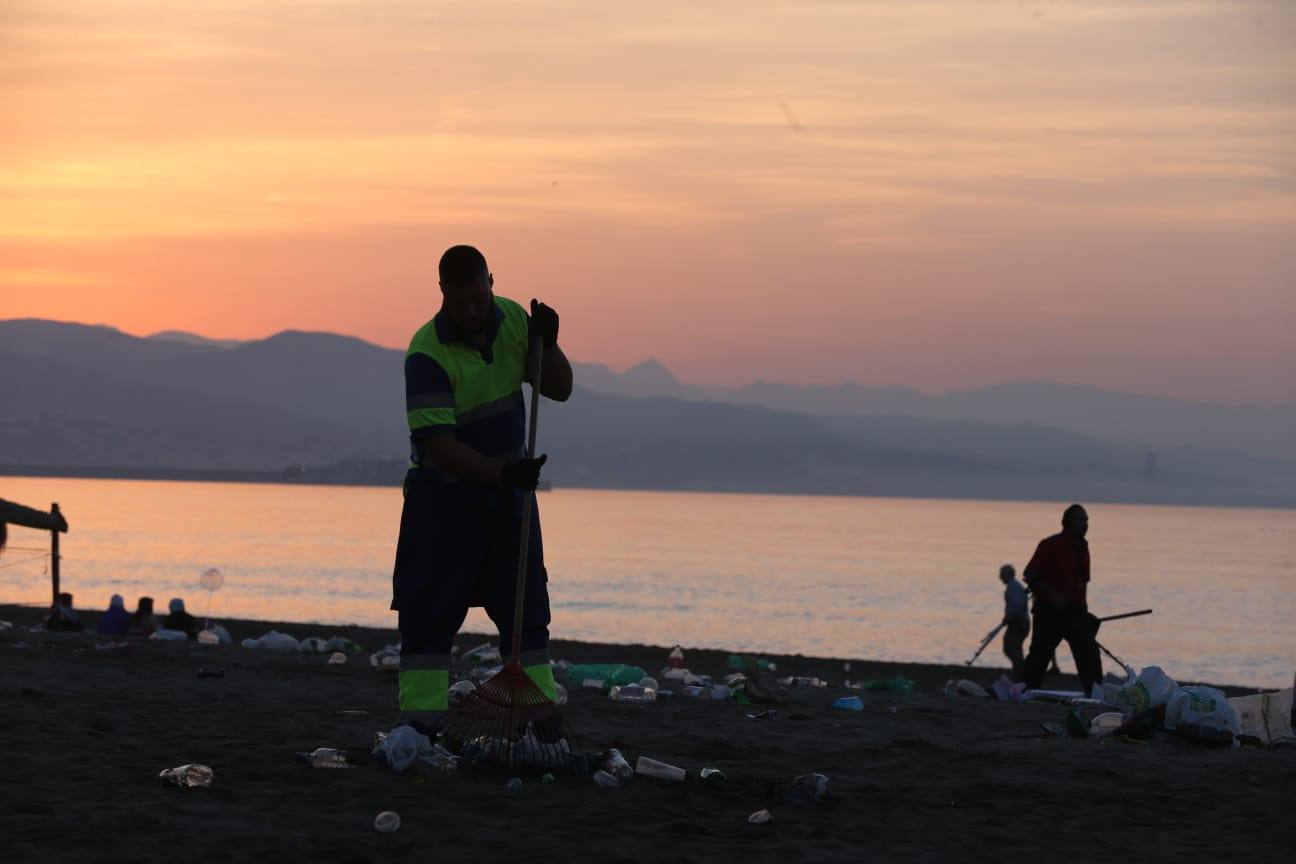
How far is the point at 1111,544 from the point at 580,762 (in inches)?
5179

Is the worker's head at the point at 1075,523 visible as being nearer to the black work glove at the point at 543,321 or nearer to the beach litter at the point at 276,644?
the beach litter at the point at 276,644

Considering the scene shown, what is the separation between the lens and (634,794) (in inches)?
242

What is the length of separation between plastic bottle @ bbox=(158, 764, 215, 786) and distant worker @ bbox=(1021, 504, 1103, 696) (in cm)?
858

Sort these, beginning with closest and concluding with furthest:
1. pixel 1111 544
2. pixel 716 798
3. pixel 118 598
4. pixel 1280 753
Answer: pixel 716 798 < pixel 1280 753 < pixel 118 598 < pixel 1111 544

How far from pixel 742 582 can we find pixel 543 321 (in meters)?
62.4

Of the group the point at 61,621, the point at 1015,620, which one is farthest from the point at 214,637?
the point at 1015,620

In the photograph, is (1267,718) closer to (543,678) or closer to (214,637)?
(543,678)

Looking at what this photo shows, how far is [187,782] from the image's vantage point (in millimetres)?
5941

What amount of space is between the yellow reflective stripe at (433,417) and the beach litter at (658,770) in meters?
1.53

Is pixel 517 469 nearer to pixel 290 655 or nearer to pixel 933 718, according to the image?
pixel 933 718

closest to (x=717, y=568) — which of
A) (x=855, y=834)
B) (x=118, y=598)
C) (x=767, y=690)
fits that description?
(x=118, y=598)

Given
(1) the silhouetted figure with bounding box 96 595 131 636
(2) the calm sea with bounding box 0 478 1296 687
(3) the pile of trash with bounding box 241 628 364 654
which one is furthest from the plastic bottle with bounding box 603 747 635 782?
(2) the calm sea with bounding box 0 478 1296 687

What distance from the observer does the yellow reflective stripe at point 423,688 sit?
21.7 ft

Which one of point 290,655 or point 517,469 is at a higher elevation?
point 517,469
